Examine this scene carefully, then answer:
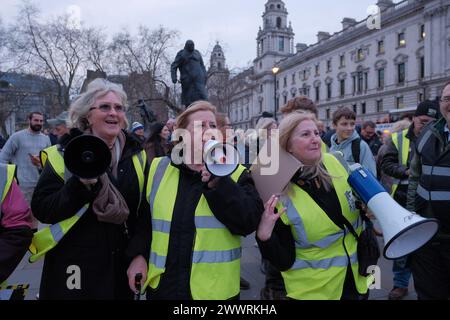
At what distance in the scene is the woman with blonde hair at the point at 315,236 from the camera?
2154 millimetres

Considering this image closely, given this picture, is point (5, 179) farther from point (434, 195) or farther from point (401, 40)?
point (401, 40)

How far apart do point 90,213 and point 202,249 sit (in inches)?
28.1

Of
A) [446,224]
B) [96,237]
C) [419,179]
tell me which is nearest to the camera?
[96,237]

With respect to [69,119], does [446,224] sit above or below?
below

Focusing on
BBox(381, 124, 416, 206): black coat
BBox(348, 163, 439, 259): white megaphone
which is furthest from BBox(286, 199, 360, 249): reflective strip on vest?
BBox(381, 124, 416, 206): black coat

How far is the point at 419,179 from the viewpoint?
2.89 m

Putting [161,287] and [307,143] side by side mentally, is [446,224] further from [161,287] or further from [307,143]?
[161,287]

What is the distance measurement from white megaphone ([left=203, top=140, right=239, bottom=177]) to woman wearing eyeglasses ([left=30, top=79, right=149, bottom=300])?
1.99ft

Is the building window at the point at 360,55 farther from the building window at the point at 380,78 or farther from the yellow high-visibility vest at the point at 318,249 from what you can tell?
the yellow high-visibility vest at the point at 318,249

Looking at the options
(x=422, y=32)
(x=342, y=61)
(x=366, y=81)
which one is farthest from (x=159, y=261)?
(x=342, y=61)

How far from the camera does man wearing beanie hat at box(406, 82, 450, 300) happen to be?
2621 millimetres

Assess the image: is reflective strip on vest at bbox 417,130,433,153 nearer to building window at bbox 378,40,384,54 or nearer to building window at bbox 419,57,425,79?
building window at bbox 419,57,425,79
